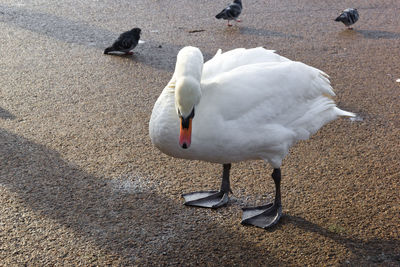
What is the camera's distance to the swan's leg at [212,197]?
423cm

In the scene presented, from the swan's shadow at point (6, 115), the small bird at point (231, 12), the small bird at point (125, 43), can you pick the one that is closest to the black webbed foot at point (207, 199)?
the swan's shadow at point (6, 115)

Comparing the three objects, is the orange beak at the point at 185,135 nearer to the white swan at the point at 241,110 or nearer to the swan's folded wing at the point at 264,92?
the white swan at the point at 241,110

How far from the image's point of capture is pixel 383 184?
4430mm

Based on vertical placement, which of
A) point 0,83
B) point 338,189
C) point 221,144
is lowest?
point 0,83

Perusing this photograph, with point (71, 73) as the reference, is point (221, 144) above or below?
above

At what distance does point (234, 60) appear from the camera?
4.08m

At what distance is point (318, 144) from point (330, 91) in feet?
3.60

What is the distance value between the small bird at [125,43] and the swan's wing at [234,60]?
334 centimetres

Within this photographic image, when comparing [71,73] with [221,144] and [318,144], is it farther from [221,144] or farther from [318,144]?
[221,144]

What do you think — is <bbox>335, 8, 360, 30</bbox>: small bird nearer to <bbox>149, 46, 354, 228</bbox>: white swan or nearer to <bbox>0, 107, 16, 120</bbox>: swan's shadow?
<bbox>149, 46, 354, 228</bbox>: white swan

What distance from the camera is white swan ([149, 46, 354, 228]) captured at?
3.45m

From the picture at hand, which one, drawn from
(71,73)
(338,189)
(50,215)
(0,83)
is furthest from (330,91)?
(0,83)

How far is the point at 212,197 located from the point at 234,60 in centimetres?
117

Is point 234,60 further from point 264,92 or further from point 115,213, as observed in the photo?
point 115,213
